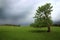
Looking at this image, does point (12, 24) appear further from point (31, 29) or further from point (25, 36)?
point (31, 29)

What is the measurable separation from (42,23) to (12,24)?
2.94 metres

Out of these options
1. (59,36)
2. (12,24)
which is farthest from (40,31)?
(12,24)

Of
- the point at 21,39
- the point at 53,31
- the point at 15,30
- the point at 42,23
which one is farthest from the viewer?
the point at 42,23

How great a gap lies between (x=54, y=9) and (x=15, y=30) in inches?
92.7

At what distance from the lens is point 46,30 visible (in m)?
11.4

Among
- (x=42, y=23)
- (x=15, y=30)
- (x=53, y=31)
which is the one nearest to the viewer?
(x=15, y=30)

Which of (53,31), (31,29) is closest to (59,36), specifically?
(53,31)

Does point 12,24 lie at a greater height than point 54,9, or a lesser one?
lesser

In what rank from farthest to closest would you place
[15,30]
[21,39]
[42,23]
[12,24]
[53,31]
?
[42,23]
[53,31]
[15,30]
[12,24]
[21,39]

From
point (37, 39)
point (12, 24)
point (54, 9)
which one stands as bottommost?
point (37, 39)

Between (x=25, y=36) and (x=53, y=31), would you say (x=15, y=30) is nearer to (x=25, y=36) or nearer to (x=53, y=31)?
(x=25, y=36)

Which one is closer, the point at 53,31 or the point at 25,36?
the point at 25,36

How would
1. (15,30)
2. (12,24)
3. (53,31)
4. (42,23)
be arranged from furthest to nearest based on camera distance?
(42,23) → (53,31) → (15,30) → (12,24)

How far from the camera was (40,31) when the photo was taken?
36.4ft
